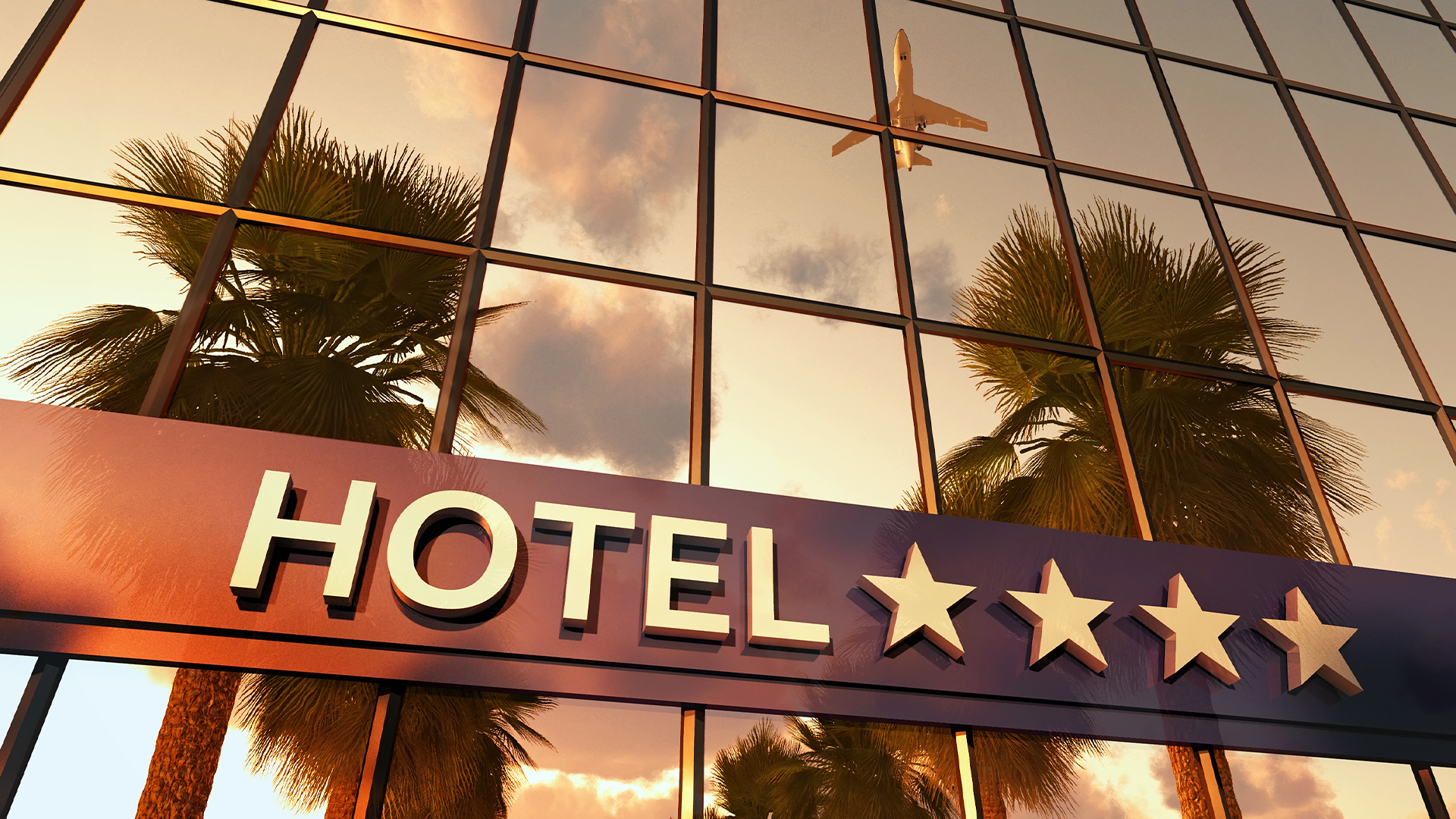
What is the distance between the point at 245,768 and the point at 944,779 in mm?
2922

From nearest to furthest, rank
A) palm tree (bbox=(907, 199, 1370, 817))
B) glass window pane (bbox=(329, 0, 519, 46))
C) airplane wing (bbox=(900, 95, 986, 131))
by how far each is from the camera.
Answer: palm tree (bbox=(907, 199, 1370, 817)) < glass window pane (bbox=(329, 0, 519, 46)) < airplane wing (bbox=(900, 95, 986, 131))

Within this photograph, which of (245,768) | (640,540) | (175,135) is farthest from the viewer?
(175,135)

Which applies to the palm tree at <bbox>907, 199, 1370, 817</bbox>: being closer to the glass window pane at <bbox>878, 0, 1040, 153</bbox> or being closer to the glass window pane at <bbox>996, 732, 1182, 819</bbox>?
the glass window pane at <bbox>878, 0, 1040, 153</bbox>

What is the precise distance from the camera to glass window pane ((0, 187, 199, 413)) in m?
4.14

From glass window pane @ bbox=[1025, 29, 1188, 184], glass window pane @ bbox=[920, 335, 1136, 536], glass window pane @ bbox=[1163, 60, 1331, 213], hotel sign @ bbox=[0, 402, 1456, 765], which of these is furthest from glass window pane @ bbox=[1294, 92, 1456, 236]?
hotel sign @ bbox=[0, 402, 1456, 765]

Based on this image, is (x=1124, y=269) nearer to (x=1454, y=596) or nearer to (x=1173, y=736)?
(x=1454, y=596)

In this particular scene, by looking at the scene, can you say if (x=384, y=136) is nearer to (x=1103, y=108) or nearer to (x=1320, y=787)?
(x=1103, y=108)

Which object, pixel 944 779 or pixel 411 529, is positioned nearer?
pixel 411 529

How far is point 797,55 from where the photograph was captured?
6.82 metres

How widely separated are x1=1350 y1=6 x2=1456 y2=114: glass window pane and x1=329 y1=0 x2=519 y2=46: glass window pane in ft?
28.6

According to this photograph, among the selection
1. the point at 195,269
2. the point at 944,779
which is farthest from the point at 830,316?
the point at 195,269

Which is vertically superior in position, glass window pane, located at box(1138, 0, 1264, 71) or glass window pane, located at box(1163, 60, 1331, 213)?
glass window pane, located at box(1138, 0, 1264, 71)

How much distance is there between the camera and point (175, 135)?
16.4 ft

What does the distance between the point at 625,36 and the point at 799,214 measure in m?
1.89
